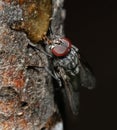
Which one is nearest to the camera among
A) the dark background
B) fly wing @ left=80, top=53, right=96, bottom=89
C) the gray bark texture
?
the gray bark texture

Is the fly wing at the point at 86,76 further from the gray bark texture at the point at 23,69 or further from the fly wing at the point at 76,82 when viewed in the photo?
the gray bark texture at the point at 23,69

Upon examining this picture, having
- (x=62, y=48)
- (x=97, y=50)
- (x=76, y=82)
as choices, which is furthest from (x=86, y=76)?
(x=97, y=50)

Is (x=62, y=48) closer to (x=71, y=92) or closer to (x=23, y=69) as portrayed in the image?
(x=71, y=92)

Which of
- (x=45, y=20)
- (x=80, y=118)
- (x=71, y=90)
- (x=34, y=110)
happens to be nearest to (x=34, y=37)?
(x=45, y=20)

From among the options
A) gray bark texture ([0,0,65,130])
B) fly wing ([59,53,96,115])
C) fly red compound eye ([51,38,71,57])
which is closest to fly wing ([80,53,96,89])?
fly wing ([59,53,96,115])

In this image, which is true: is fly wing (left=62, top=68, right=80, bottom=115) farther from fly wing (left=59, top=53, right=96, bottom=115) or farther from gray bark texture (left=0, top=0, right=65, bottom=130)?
gray bark texture (left=0, top=0, right=65, bottom=130)

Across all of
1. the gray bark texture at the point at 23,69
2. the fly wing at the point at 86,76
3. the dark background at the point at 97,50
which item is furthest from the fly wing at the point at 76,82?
the dark background at the point at 97,50

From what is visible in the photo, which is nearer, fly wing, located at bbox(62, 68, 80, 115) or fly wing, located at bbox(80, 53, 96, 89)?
fly wing, located at bbox(62, 68, 80, 115)

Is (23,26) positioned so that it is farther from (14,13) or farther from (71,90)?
(71,90)
